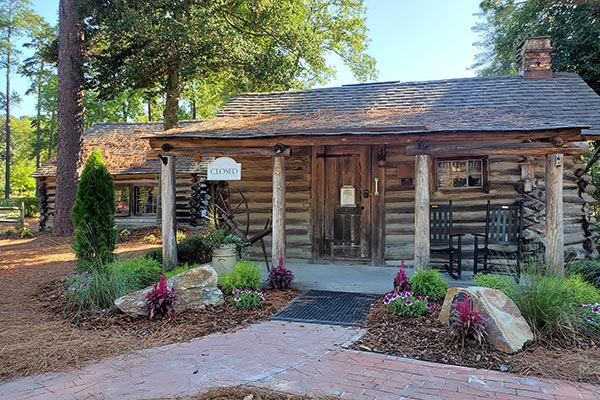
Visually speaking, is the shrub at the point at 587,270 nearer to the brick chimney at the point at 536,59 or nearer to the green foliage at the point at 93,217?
the brick chimney at the point at 536,59

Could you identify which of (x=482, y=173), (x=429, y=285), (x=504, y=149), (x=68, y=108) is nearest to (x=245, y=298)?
(x=429, y=285)

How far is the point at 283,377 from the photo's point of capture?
3086 mm

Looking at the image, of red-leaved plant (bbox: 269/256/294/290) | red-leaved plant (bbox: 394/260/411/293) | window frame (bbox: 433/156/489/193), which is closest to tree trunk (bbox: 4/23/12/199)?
red-leaved plant (bbox: 269/256/294/290)

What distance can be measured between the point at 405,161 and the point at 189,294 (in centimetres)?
470

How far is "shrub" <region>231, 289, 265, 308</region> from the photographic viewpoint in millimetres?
4945

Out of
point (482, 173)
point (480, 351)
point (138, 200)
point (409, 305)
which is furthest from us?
point (138, 200)

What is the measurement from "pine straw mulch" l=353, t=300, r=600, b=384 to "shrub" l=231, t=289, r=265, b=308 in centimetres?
151

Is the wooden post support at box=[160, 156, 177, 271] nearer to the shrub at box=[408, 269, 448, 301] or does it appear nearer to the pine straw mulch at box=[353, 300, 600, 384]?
the pine straw mulch at box=[353, 300, 600, 384]

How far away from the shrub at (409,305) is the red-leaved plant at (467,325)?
74 cm

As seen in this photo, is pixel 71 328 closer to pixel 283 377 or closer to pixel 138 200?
pixel 283 377

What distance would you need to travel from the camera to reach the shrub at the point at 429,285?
4.89m

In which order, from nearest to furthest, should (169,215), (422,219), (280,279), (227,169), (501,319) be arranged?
(501,319)
(422,219)
(280,279)
(227,169)
(169,215)

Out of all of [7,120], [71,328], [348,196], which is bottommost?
[71,328]

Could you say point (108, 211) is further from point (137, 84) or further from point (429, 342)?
point (137, 84)
